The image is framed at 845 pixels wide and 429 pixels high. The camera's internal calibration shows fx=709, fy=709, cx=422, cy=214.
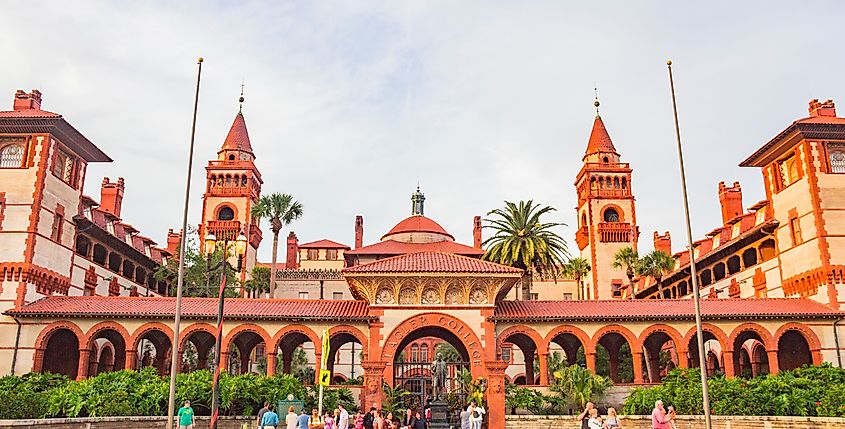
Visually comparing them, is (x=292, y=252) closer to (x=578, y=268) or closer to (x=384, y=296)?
(x=578, y=268)

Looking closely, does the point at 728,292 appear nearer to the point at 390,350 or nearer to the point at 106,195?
the point at 390,350

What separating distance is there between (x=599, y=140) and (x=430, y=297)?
133 ft

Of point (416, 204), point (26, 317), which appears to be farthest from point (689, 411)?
point (416, 204)

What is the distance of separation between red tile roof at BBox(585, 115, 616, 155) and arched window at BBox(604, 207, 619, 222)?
5.88m

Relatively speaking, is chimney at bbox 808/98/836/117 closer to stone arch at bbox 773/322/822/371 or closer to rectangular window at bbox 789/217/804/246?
rectangular window at bbox 789/217/804/246

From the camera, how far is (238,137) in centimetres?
6906

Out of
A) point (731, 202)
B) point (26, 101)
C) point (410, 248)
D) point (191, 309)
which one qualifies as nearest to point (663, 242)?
point (731, 202)

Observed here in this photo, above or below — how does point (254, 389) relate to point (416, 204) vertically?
below

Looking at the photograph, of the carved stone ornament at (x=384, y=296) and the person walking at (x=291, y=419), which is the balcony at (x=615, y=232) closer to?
the carved stone ornament at (x=384, y=296)

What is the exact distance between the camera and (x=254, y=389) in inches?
1149

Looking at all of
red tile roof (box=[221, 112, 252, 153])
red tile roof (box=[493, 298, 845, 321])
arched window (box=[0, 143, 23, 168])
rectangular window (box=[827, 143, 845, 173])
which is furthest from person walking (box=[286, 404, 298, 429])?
red tile roof (box=[221, 112, 252, 153])

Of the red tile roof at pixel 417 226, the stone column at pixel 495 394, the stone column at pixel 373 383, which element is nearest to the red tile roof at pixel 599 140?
the red tile roof at pixel 417 226

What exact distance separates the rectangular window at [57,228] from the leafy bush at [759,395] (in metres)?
30.6

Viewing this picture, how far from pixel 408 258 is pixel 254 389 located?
9705 mm
